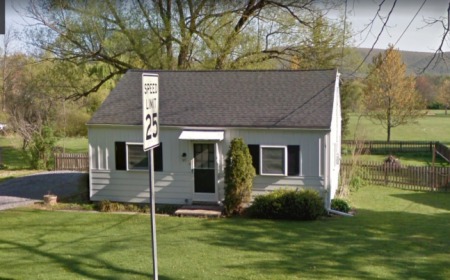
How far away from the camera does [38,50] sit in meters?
26.3

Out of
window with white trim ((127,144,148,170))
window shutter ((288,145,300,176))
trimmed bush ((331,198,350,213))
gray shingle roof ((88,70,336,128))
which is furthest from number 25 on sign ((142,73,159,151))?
trimmed bush ((331,198,350,213))

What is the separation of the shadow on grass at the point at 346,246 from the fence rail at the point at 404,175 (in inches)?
280

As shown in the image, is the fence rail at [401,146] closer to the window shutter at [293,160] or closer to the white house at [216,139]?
the white house at [216,139]

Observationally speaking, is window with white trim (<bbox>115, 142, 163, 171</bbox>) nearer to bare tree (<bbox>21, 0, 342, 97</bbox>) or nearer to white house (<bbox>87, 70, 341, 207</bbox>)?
white house (<bbox>87, 70, 341, 207</bbox>)

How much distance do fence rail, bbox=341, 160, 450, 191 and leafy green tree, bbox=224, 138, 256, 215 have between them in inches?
287

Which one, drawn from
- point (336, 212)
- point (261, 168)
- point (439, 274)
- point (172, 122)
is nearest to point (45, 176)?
point (172, 122)

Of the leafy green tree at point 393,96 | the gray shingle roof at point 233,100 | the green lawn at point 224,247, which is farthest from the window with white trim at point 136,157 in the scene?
the leafy green tree at point 393,96

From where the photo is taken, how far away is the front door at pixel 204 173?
1602cm

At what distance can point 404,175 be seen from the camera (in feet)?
73.5

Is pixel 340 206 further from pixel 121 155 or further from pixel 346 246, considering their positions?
pixel 121 155

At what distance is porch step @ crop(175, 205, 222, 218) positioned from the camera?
14.8 m

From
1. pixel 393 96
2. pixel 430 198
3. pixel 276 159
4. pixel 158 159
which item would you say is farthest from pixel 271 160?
pixel 393 96

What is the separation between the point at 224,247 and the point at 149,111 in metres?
6.58

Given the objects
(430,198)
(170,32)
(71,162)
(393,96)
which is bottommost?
(430,198)
